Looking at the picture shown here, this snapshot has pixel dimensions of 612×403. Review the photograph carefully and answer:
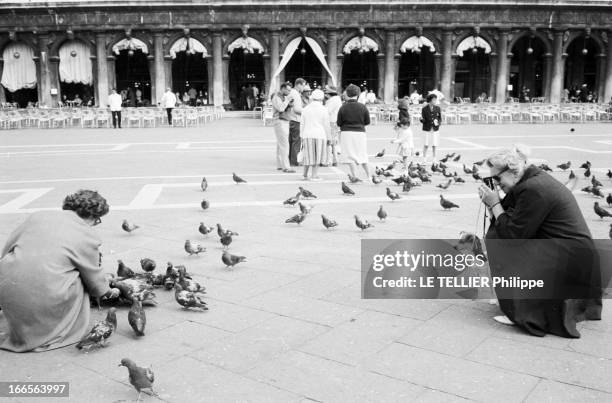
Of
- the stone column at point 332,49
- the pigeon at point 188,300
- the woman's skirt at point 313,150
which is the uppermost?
the stone column at point 332,49

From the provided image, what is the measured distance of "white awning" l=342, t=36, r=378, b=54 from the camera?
29.6m

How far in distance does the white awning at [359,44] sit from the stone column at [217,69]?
594cm

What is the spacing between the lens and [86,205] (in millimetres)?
4086

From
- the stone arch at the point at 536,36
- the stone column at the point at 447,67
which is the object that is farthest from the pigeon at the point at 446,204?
the stone arch at the point at 536,36

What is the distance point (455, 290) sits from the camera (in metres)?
5.09

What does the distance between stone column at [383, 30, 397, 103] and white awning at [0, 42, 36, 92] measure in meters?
17.2

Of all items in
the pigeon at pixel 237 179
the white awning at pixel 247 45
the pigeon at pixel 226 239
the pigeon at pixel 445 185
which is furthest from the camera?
the white awning at pixel 247 45

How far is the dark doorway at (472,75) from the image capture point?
Result: 3281 cm

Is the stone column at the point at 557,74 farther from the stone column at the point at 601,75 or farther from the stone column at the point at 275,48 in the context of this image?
the stone column at the point at 275,48

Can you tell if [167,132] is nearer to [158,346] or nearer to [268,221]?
[268,221]

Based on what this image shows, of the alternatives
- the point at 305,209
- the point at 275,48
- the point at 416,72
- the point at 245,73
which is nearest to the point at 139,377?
the point at 305,209

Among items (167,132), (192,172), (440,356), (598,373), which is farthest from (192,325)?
(167,132)

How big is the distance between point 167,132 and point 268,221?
14.2 metres

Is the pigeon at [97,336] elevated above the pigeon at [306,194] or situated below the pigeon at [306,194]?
below
